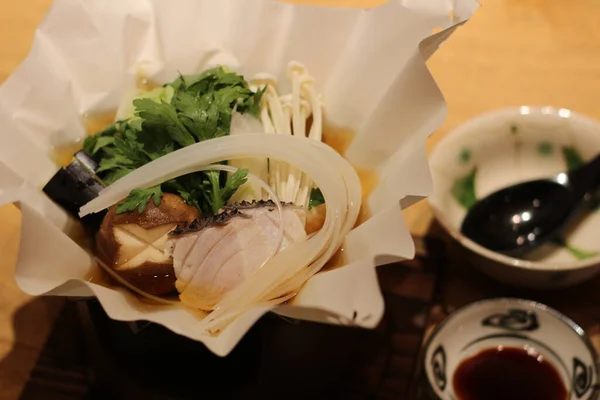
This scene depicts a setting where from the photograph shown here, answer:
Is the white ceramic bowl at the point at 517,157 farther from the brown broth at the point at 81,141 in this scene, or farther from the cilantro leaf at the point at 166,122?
the brown broth at the point at 81,141

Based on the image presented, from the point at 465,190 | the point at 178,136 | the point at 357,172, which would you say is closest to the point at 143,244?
the point at 178,136

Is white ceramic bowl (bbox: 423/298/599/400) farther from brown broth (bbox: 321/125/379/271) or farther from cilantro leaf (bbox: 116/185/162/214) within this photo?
cilantro leaf (bbox: 116/185/162/214)

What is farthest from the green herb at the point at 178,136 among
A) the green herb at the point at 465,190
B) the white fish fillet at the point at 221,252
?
the green herb at the point at 465,190

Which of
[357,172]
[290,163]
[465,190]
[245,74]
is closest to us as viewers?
[290,163]

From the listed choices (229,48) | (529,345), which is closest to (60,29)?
(229,48)

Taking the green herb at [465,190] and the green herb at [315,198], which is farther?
the green herb at [465,190]

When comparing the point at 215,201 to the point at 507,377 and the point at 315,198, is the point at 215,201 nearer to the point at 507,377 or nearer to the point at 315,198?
the point at 315,198

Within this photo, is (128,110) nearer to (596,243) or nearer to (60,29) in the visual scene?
(60,29)
